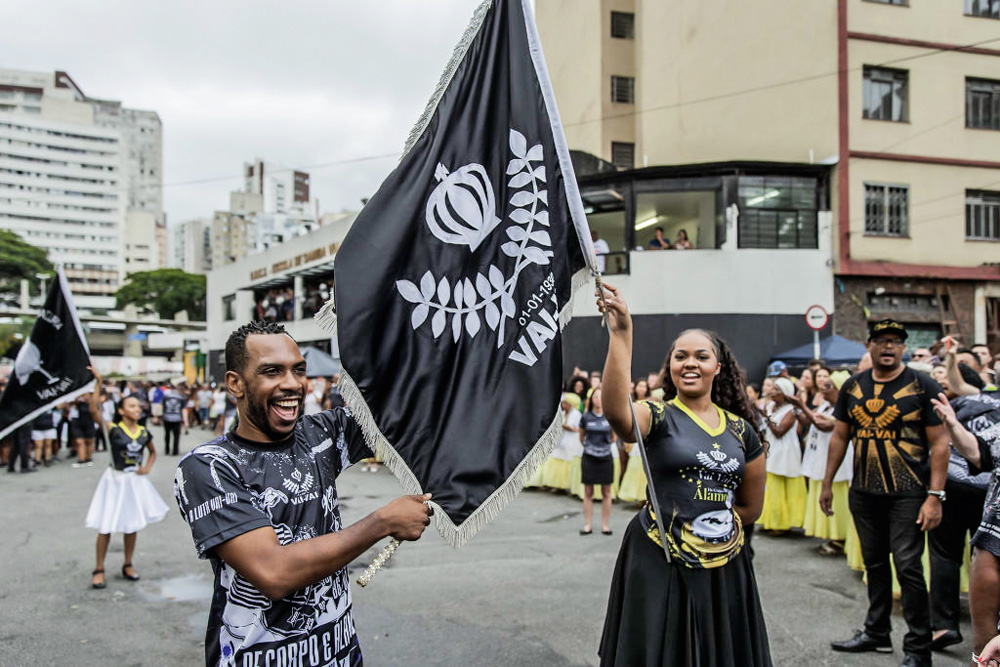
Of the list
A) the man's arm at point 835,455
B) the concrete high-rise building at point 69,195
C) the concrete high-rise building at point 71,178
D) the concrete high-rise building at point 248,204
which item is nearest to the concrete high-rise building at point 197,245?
the concrete high-rise building at point 248,204

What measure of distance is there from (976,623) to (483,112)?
11.5 feet

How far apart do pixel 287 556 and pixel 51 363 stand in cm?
589

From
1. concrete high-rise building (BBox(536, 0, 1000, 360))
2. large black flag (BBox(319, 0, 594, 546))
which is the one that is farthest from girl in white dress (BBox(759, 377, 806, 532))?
concrete high-rise building (BBox(536, 0, 1000, 360))

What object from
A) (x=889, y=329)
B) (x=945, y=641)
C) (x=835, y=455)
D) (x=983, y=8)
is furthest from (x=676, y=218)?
(x=945, y=641)

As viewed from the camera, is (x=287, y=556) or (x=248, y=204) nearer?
(x=287, y=556)

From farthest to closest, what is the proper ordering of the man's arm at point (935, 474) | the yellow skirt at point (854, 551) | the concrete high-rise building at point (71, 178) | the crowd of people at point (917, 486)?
the concrete high-rise building at point (71, 178), the yellow skirt at point (854, 551), the man's arm at point (935, 474), the crowd of people at point (917, 486)

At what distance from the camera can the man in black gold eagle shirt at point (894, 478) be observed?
4.38m

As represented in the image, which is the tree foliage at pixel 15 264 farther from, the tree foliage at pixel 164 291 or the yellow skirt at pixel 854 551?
the yellow skirt at pixel 854 551

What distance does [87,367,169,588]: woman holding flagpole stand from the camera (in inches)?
262

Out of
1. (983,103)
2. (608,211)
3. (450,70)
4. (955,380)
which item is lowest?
(955,380)

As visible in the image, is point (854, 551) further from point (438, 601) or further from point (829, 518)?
point (438, 601)

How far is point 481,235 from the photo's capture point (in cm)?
280

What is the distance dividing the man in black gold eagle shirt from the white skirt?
6092mm

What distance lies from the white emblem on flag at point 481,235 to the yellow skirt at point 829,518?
550 cm
